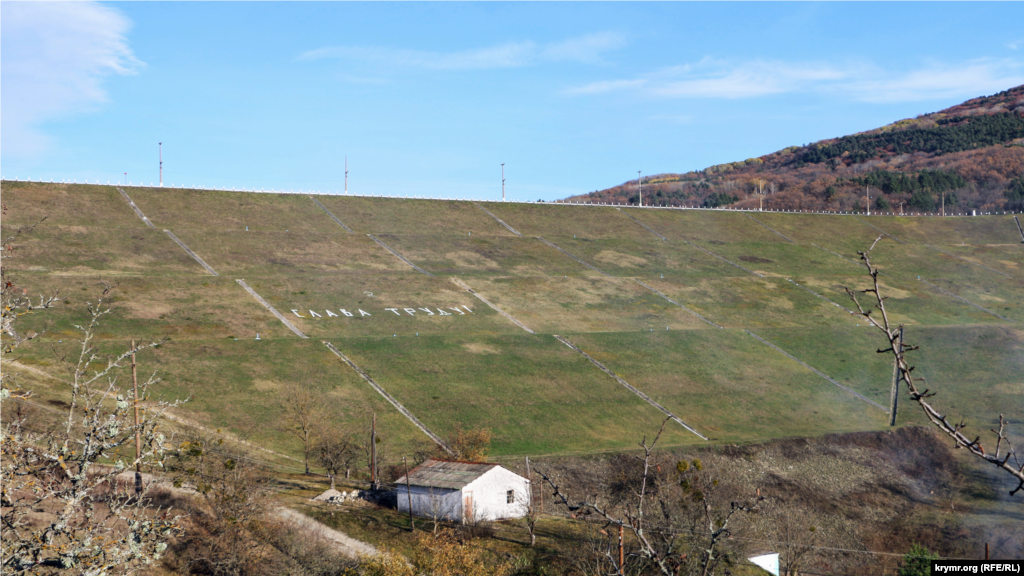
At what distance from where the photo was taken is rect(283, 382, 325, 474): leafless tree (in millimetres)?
61244

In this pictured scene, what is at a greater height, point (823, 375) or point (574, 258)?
point (574, 258)

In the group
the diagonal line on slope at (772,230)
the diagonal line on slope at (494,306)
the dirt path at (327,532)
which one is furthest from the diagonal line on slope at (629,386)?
the diagonal line on slope at (772,230)

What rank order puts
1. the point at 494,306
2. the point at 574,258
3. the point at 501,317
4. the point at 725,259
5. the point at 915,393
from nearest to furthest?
the point at 915,393 → the point at 501,317 → the point at 494,306 → the point at 574,258 → the point at 725,259

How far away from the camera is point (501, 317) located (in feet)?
330

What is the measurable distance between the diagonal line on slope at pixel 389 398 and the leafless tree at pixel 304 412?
6005 millimetres

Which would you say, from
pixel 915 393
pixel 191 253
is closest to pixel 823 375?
pixel 191 253

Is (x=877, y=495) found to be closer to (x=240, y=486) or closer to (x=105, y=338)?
(x=240, y=486)

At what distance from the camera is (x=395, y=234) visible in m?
136

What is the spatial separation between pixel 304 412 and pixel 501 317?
4130 centimetres

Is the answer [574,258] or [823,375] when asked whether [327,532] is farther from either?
[574,258]

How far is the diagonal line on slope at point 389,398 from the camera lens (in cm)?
6681

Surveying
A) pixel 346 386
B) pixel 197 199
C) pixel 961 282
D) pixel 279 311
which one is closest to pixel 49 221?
pixel 197 199

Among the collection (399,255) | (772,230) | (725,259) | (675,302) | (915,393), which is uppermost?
(772,230)

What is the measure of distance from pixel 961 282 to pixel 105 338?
133878 mm
